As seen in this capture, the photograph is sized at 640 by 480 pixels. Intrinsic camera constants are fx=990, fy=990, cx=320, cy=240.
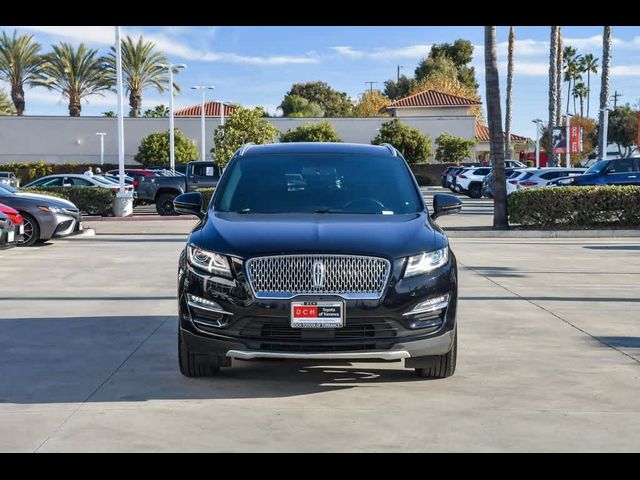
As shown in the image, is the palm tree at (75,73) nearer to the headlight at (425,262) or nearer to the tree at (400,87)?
the tree at (400,87)

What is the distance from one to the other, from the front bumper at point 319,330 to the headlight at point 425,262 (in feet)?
0.17

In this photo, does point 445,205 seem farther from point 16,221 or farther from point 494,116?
point 494,116

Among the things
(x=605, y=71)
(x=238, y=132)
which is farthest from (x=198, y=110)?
(x=605, y=71)

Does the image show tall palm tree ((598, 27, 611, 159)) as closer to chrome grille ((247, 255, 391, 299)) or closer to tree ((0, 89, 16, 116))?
chrome grille ((247, 255, 391, 299))

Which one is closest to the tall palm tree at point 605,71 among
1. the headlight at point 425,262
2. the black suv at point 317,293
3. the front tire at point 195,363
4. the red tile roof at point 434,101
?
the black suv at point 317,293

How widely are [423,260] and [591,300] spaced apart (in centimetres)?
568

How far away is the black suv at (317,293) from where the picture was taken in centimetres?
683

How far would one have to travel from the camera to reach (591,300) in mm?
12109

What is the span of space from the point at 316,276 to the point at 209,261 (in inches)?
31.5

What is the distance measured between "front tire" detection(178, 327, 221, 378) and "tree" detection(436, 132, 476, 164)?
63.2 meters

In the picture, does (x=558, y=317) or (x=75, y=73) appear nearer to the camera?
(x=558, y=317)

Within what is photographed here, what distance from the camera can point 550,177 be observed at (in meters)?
35.9

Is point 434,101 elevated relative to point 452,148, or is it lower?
elevated

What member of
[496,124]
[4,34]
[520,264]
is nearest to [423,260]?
[520,264]
